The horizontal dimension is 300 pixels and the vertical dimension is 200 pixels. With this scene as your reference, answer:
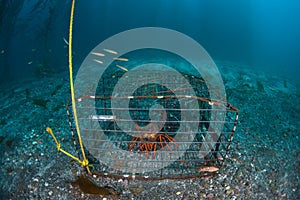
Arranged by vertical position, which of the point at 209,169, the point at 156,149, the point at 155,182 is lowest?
the point at 155,182

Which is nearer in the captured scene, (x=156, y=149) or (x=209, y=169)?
(x=209, y=169)

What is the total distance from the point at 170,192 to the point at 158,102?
2.93 metres

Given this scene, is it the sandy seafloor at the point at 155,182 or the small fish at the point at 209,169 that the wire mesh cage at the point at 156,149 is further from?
the sandy seafloor at the point at 155,182

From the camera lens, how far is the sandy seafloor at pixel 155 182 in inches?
142

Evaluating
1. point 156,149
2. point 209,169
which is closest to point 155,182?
point 156,149

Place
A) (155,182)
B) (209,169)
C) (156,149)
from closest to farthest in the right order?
(155,182), (209,169), (156,149)

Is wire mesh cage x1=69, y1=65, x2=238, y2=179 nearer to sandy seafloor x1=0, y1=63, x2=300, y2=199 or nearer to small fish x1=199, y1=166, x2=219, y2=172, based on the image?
small fish x1=199, y1=166, x2=219, y2=172

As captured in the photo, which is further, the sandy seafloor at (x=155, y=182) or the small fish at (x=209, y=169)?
the small fish at (x=209, y=169)

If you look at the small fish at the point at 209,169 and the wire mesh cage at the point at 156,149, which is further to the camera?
the small fish at the point at 209,169

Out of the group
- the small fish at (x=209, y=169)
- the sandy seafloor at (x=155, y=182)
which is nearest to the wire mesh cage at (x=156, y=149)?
the small fish at (x=209, y=169)

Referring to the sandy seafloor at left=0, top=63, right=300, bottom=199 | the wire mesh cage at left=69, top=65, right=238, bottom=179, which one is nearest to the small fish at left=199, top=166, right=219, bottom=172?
the wire mesh cage at left=69, top=65, right=238, bottom=179

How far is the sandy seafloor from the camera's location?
11.9 feet

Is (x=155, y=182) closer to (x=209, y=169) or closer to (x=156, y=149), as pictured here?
(x=156, y=149)

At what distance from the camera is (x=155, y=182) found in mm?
3766
